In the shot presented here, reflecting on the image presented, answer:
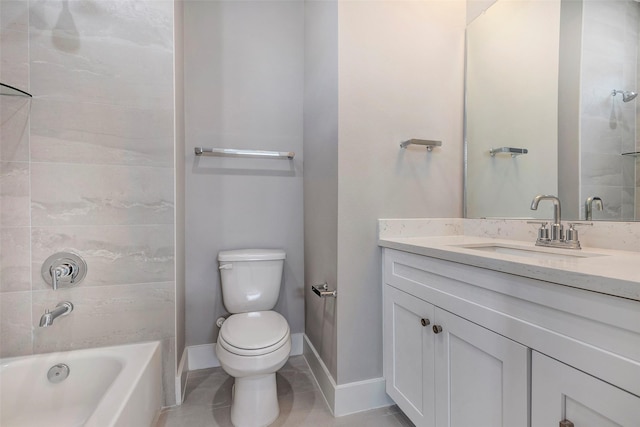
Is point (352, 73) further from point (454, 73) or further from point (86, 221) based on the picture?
point (86, 221)

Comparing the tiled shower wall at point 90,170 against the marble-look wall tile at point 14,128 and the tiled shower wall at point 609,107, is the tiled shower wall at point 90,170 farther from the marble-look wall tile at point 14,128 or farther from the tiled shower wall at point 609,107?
the tiled shower wall at point 609,107

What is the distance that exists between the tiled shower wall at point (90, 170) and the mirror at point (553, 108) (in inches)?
64.5

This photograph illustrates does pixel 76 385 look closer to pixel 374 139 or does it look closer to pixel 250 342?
pixel 250 342

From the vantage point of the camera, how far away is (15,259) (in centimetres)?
130

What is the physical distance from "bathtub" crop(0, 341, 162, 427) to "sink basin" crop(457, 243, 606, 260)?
1476 mm

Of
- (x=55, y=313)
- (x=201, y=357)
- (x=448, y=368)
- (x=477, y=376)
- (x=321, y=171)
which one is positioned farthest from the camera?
(x=201, y=357)

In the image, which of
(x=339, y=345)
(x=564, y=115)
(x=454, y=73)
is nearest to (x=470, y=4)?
(x=454, y=73)

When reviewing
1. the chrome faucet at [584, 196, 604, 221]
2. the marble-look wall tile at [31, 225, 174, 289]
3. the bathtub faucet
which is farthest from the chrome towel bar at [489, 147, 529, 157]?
the bathtub faucet

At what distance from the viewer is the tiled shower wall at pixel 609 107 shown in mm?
1004

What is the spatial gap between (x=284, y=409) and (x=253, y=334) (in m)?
0.44

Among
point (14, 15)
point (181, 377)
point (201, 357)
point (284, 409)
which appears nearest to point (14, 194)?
point (14, 15)

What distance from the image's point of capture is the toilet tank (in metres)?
1.72

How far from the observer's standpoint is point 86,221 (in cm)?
A: 137

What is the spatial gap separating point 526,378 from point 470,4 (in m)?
1.84
